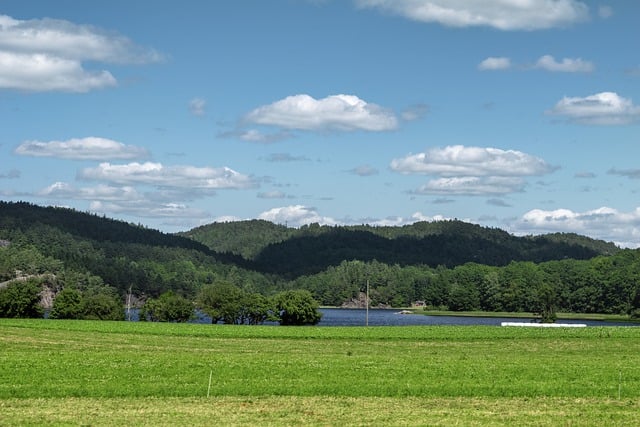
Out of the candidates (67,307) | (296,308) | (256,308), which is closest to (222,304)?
(256,308)

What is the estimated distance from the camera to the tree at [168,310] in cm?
13684

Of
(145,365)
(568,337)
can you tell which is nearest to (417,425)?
(145,365)

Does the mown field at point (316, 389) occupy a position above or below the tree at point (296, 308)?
below

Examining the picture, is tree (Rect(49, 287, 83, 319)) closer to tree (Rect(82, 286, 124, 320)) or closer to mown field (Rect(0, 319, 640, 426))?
tree (Rect(82, 286, 124, 320))

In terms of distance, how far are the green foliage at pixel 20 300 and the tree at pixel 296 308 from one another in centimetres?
3542

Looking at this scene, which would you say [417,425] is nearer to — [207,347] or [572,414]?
[572,414]

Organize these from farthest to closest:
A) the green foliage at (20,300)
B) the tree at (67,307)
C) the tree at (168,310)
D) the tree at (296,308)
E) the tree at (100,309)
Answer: the tree at (168,310), the tree at (296,308), the tree at (100,309), the tree at (67,307), the green foliage at (20,300)

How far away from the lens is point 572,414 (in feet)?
106

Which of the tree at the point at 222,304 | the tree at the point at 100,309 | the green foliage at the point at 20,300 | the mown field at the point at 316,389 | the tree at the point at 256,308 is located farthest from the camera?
the tree at the point at 256,308

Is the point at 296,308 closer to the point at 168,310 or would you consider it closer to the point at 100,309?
the point at 168,310

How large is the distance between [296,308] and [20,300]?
1572 inches

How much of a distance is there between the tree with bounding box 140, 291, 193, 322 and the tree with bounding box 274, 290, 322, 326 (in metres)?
14.1

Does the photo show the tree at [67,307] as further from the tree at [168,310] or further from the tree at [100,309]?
the tree at [168,310]

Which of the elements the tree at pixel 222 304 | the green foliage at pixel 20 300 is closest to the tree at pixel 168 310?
the tree at pixel 222 304
